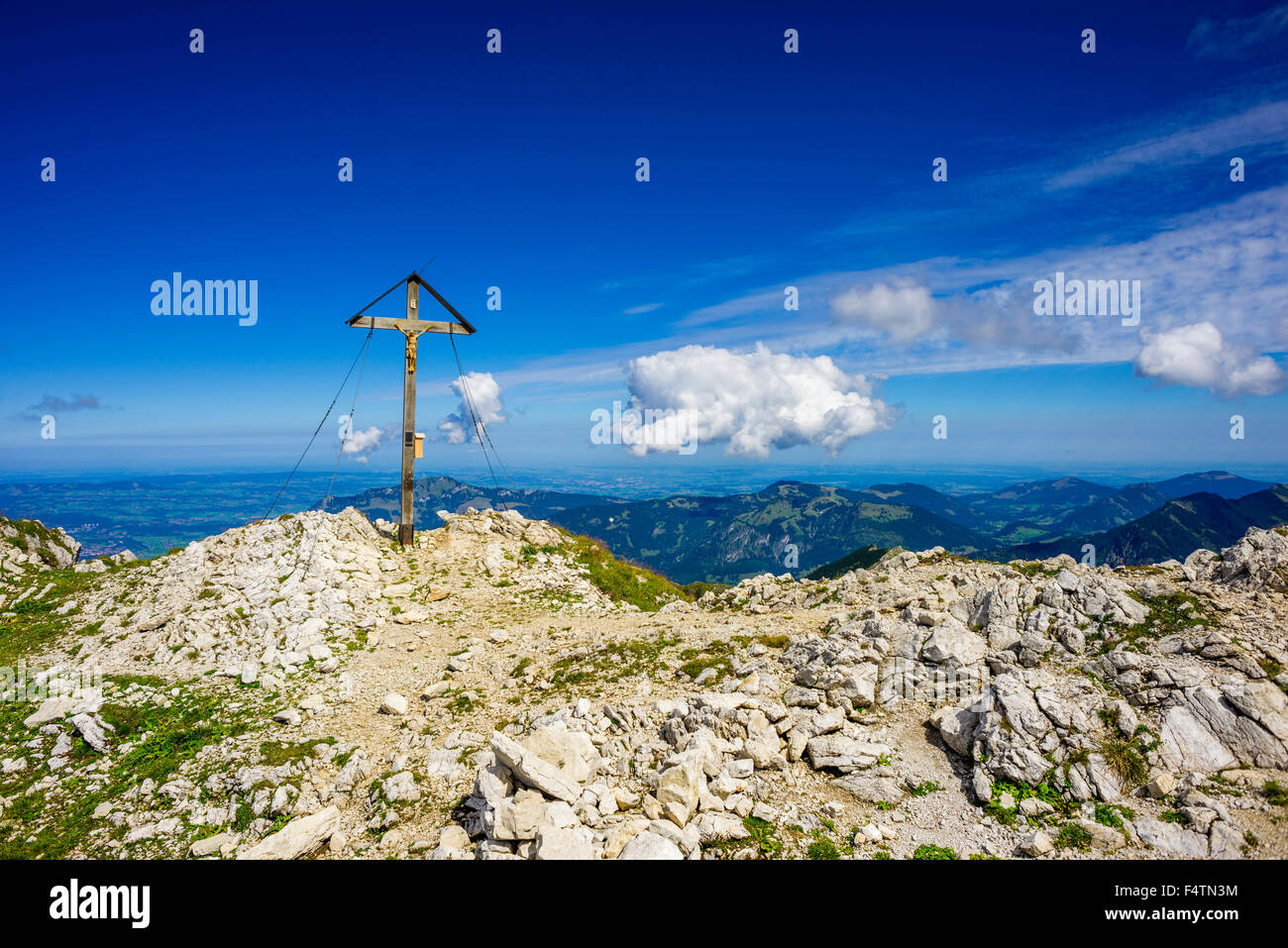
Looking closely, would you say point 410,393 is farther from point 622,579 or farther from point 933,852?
point 933,852

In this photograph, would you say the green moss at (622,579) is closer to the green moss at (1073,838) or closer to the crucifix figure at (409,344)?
the crucifix figure at (409,344)

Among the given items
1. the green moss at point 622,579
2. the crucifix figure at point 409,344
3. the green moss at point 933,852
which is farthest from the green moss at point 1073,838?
the crucifix figure at point 409,344

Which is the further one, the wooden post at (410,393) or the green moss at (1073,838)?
the wooden post at (410,393)

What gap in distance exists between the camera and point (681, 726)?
437 inches

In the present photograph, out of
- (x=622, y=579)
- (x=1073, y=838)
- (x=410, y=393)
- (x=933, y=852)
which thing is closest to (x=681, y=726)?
(x=933, y=852)

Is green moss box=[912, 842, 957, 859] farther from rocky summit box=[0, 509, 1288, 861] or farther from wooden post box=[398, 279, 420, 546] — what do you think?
wooden post box=[398, 279, 420, 546]

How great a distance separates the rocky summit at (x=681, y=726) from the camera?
8656 mm

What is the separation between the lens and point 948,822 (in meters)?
8.93

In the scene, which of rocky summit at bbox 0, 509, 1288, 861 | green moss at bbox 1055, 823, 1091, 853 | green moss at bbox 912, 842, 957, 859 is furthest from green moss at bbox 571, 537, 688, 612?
green moss at bbox 1055, 823, 1091, 853

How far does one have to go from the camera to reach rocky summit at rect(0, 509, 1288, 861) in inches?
341
